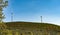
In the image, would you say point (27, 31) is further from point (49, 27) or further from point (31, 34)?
point (49, 27)

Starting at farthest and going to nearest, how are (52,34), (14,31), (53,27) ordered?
(53,27) → (52,34) → (14,31)

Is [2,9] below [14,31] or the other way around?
the other way around

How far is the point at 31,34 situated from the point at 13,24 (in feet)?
10.9

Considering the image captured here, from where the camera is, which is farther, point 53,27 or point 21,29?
point 53,27

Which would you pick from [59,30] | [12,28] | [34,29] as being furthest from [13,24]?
[59,30]

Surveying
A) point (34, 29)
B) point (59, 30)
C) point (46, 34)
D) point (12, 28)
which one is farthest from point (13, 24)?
point (59, 30)

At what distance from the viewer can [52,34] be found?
20.3m

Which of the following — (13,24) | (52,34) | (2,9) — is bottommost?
(52,34)

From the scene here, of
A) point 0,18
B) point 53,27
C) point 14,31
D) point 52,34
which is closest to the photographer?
point 14,31

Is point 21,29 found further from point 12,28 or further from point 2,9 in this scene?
point 2,9

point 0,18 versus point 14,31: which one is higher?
point 0,18

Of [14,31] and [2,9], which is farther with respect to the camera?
[2,9]

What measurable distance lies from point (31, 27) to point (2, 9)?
21.9 feet

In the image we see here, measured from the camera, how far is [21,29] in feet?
63.7
